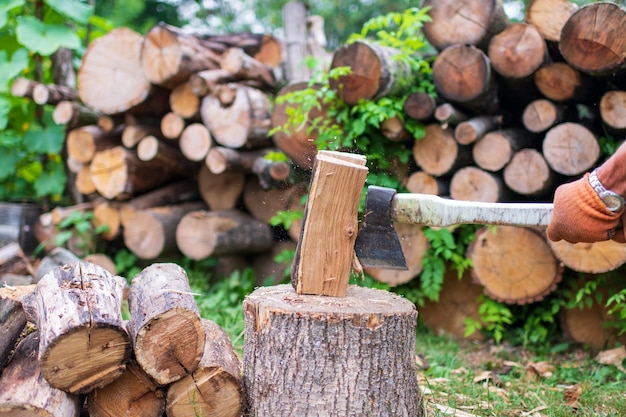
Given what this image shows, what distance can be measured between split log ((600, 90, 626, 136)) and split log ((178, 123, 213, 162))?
269 cm

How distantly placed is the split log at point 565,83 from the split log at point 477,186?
23.2 inches

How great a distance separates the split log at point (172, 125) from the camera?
15.4 ft

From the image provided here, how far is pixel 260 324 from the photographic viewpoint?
2232 millimetres

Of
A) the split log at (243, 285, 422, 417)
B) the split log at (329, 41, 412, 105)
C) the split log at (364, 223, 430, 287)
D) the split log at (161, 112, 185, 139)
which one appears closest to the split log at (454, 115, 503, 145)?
the split log at (329, 41, 412, 105)

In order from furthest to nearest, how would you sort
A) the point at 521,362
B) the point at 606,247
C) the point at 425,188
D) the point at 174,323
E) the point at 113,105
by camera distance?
the point at 113,105, the point at 425,188, the point at 521,362, the point at 606,247, the point at 174,323

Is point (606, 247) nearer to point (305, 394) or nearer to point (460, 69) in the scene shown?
point (460, 69)

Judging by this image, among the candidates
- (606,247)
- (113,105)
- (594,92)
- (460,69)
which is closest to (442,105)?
(460,69)

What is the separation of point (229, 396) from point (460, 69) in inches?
91.6

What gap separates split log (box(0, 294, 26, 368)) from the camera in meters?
2.21

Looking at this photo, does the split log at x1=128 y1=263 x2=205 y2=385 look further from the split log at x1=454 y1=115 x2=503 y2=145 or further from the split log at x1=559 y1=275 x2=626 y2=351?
the split log at x1=559 y1=275 x2=626 y2=351

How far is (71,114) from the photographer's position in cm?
496

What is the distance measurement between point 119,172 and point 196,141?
74cm

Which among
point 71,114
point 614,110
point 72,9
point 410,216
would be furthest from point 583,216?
point 72,9

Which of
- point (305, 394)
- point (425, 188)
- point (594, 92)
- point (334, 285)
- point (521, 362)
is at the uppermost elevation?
point (594, 92)
